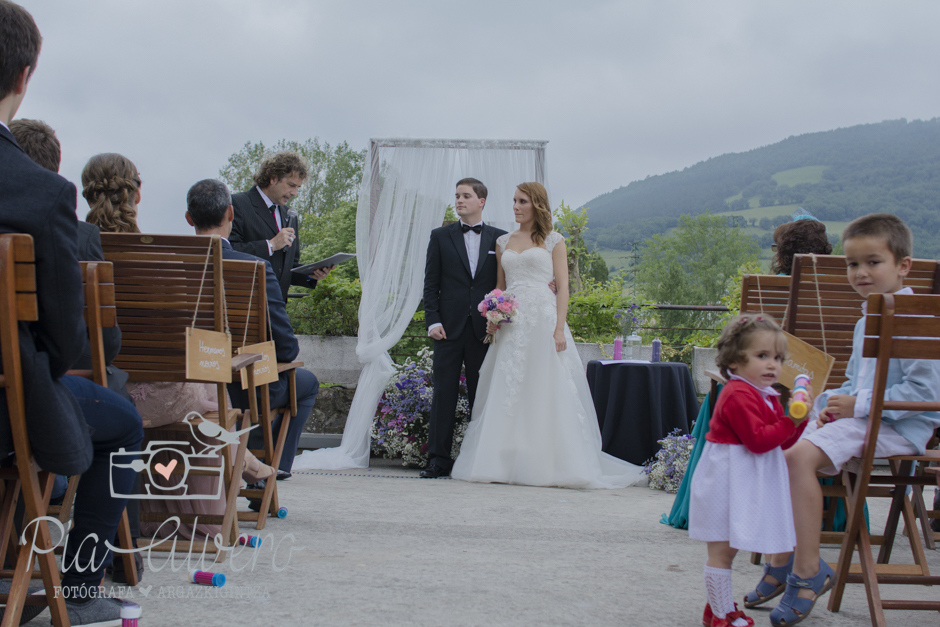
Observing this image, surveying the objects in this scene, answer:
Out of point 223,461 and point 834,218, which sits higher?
point 834,218

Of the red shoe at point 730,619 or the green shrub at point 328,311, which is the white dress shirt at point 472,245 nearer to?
the green shrub at point 328,311

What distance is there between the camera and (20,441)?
166 cm

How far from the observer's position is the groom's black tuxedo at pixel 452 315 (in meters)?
5.38

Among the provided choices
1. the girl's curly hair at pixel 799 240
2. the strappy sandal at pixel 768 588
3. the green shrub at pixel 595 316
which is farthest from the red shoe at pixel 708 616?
the green shrub at pixel 595 316

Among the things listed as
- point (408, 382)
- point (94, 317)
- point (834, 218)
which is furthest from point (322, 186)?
point (834, 218)

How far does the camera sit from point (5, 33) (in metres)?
1.65

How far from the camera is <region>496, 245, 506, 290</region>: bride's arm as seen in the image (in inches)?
219

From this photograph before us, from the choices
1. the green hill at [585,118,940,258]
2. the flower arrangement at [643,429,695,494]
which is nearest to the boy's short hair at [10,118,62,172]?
the flower arrangement at [643,429,695,494]

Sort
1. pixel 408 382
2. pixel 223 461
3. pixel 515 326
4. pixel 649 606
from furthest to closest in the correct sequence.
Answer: pixel 408 382 → pixel 515 326 → pixel 223 461 → pixel 649 606

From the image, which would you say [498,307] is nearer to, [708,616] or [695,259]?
[708,616]

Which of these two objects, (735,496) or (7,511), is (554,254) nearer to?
→ (735,496)

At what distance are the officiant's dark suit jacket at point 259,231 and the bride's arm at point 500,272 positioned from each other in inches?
60.9

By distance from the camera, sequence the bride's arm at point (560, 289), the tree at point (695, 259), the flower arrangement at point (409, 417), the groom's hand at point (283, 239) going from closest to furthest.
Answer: the groom's hand at point (283, 239)
the bride's arm at point (560, 289)
the flower arrangement at point (409, 417)
the tree at point (695, 259)

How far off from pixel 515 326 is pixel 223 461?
279 centimetres
